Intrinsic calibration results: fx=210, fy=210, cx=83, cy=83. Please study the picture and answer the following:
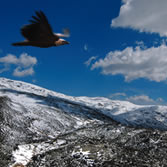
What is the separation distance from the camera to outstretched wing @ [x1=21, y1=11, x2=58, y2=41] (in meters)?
5.73

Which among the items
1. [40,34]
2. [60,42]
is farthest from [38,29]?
[60,42]

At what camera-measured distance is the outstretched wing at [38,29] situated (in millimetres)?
5730

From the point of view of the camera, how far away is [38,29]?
5.88m

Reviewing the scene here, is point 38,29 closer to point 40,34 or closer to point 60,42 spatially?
point 40,34

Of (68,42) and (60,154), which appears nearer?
(68,42)

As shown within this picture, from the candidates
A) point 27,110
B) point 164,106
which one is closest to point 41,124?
point 27,110

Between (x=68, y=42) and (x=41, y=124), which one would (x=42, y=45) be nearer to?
(x=68, y=42)

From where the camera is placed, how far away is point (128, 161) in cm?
1555

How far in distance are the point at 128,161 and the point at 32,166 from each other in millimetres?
7726

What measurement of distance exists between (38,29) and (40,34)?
0.16m

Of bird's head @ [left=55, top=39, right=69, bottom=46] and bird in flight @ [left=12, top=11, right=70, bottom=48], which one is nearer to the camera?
bird in flight @ [left=12, top=11, right=70, bottom=48]

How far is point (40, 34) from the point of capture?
598cm

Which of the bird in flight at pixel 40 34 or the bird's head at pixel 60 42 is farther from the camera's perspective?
the bird's head at pixel 60 42

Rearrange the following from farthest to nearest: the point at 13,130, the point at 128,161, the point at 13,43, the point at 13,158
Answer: the point at 13,130, the point at 13,158, the point at 128,161, the point at 13,43
